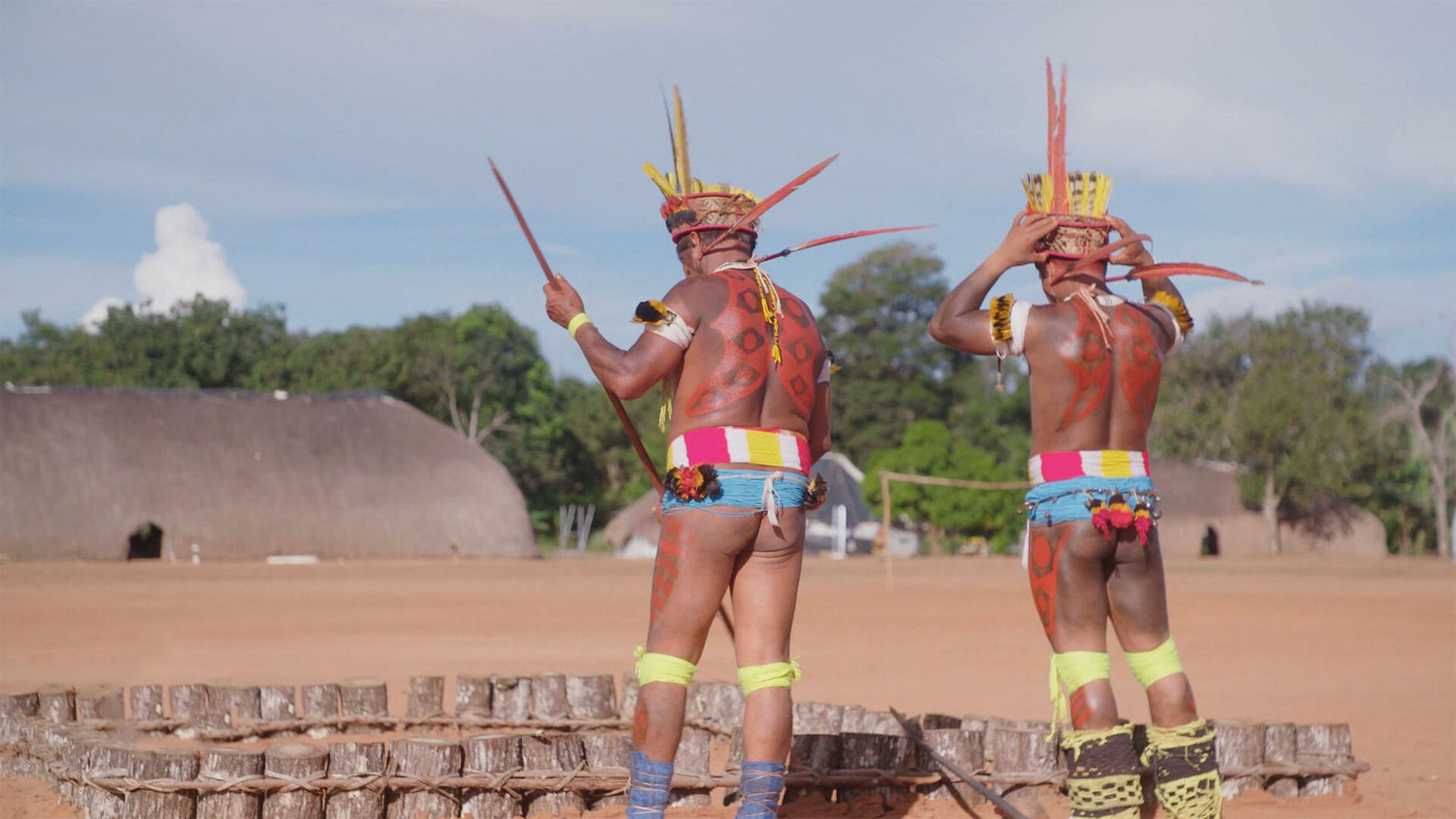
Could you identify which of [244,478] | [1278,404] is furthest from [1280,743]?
[1278,404]

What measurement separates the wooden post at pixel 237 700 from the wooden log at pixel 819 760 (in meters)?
2.80

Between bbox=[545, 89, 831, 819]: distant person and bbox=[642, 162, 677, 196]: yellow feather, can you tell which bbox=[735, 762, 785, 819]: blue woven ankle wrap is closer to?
bbox=[545, 89, 831, 819]: distant person

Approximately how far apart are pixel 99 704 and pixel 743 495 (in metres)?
3.78

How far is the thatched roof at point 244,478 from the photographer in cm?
2762

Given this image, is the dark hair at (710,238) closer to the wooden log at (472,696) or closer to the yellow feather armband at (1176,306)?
the yellow feather armband at (1176,306)

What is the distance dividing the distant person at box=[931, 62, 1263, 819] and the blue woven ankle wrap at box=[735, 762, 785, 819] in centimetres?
104

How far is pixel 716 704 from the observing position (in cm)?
657

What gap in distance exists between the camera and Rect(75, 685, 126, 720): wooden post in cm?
614

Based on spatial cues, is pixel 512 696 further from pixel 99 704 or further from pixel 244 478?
pixel 244 478

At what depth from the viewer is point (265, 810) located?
477cm

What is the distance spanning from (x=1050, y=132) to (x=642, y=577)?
2083 centimetres

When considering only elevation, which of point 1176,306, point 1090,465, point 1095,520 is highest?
point 1176,306

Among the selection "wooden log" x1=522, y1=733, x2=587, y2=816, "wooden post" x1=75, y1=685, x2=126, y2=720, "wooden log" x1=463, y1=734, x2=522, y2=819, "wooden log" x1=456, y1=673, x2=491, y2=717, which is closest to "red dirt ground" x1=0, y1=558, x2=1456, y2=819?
"wooden post" x1=75, y1=685, x2=126, y2=720

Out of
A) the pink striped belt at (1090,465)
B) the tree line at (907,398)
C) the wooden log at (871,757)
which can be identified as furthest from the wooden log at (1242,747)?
the tree line at (907,398)
